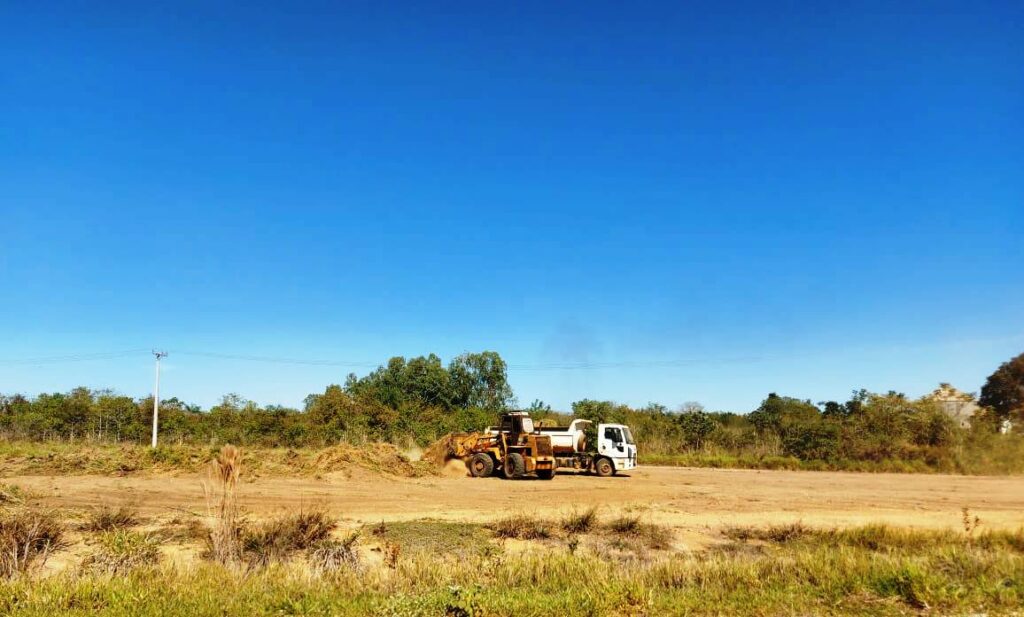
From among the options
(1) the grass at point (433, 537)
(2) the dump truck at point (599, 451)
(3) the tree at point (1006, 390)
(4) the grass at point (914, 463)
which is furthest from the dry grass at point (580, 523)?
(3) the tree at point (1006, 390)

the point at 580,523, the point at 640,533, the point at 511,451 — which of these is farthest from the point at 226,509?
the point at 511,451

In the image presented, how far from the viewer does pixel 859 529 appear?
13.7m

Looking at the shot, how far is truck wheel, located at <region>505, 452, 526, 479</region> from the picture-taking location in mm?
29234

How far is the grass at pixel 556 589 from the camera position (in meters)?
6.75

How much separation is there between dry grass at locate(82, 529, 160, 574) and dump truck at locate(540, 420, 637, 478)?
23.2m

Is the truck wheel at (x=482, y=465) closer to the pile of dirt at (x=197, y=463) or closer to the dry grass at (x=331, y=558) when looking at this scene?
the pile of dirt at (x=197, y=463)

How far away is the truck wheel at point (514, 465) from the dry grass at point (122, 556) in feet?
64.4

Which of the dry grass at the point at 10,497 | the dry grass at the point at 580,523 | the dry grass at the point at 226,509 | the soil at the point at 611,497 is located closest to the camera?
the dry grass at the point at 226,509

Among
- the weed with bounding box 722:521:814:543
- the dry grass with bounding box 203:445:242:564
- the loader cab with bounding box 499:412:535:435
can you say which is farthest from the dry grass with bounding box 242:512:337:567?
the loader cab with bounding box 499:412:535:435

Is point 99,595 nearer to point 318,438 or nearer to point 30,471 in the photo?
point 30,471

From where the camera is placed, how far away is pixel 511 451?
1193 inches

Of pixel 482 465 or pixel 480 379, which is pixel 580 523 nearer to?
pixel 482 465

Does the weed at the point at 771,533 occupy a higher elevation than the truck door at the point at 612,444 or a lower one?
lower

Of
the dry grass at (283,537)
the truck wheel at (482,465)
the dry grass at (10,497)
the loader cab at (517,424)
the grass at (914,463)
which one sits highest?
the loader cab at (517,424)
